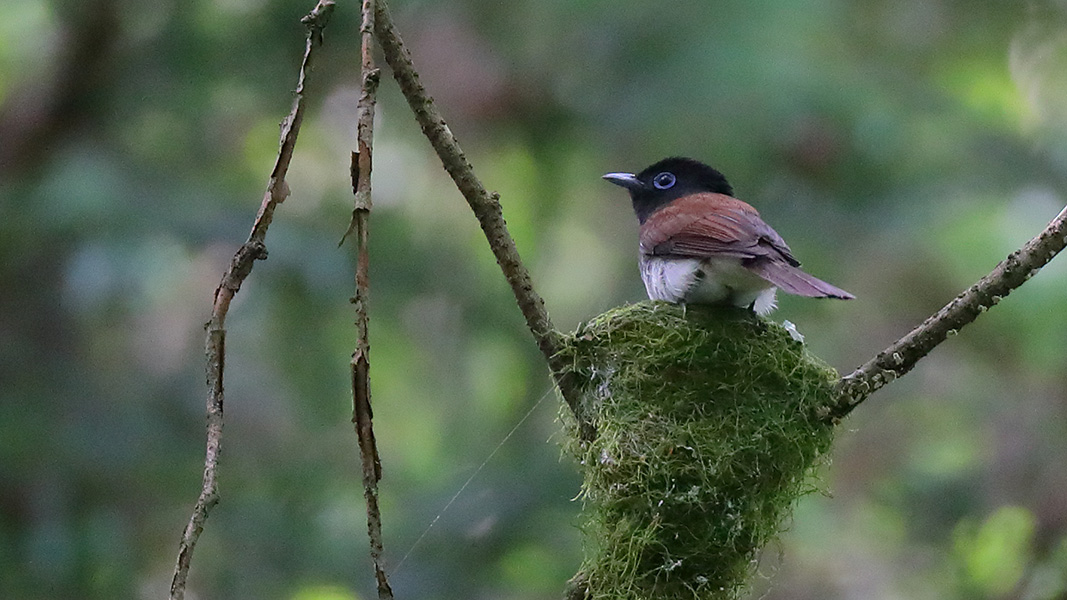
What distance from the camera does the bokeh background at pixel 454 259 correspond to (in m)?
4.92

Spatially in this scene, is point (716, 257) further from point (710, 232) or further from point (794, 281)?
point (794, 281)

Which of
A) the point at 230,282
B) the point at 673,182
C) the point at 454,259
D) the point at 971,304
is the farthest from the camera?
the point at 454,259

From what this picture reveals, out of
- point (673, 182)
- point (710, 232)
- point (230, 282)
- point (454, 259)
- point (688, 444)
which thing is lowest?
point (230, 282)

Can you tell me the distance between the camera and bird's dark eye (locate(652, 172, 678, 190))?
4332mm

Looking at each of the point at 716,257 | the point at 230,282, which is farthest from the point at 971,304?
the point at 230,282

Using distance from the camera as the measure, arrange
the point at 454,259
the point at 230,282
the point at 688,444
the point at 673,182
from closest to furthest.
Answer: the point at 230,282, the point at 688,444, the point at 673,182, the point at 454,259

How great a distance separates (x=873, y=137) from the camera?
196 inches

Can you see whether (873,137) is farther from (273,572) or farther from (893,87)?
(273,572)

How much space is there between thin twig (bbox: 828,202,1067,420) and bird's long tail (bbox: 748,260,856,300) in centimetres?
18

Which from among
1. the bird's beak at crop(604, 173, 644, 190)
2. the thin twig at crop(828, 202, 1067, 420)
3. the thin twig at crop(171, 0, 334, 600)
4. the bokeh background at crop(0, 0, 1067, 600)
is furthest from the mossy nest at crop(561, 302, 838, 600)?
the bokeh background at crop(0, 0, 1067, 600)

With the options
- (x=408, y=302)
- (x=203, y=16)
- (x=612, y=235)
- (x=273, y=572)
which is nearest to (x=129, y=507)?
(x=273, y=572)

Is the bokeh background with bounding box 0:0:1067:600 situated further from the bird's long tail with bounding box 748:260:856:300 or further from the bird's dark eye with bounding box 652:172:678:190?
the bird's long tail with bounding box 748:260:856:300

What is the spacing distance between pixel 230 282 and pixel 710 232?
1.89m

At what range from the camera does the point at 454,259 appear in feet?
18.0
